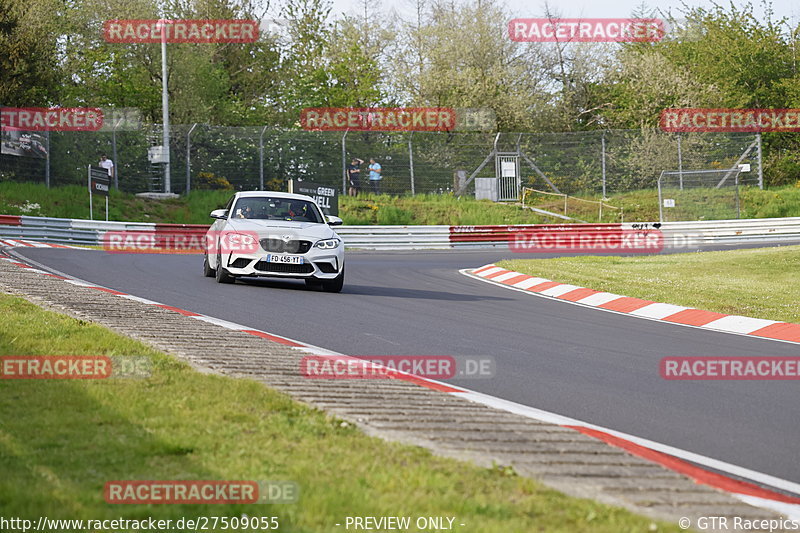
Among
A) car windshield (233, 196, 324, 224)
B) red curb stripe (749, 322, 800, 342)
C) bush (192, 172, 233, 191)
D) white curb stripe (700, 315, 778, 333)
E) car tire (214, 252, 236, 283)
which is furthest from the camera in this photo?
bush (192, 172, 233, 191)

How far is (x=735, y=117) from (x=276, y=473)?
4994 centimetres

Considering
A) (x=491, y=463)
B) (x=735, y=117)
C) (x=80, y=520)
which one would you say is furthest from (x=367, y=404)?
(x=735, y=117)

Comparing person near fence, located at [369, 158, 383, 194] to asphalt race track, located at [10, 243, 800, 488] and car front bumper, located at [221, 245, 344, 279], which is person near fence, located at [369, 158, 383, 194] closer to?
asphalt race track, located at [10, 243, 800, 488]

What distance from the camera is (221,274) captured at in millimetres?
15492

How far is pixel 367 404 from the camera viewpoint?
6.04 metres

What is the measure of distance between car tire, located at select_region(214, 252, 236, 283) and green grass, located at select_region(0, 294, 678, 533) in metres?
8.95

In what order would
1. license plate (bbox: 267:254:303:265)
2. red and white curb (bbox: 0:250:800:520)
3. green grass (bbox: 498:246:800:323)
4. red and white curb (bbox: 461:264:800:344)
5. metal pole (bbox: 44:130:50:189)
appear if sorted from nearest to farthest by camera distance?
red and white curb (bbox: 0:250:800:520) < red and white curb (bbox: 461:264:800:344) < green grass (bbox: 498:246:800:323) < license plate (bbox: 267:254:303:265) < metal pole (bbox: 44:130:50:189)

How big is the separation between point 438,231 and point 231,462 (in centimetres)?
3020

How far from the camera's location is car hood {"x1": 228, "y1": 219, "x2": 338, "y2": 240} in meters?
15.1

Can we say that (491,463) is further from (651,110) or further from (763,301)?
(651,110)

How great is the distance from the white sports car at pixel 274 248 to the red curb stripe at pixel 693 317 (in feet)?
17.0

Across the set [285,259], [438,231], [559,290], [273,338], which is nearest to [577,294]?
[559,290]

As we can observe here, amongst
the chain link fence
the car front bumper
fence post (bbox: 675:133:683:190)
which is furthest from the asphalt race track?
fence post (bbox: 675:133:683:190)

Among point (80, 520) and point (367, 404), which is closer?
point (80, 520)
